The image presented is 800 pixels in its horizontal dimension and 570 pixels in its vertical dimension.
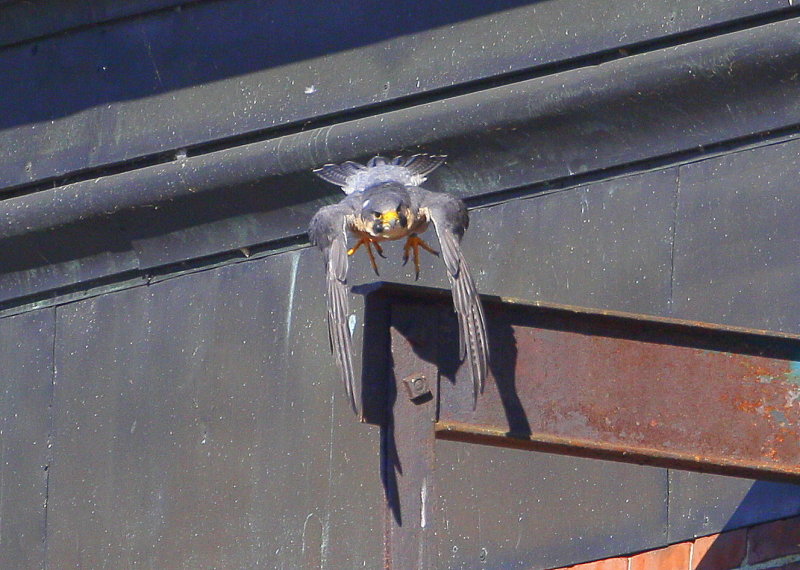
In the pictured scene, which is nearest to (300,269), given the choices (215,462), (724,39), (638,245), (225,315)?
(225,315)

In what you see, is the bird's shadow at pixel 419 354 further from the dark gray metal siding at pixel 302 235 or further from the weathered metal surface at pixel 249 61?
the weathered metal surface at pixel 249 61

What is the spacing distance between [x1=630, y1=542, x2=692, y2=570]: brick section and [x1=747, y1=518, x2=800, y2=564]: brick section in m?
0.20

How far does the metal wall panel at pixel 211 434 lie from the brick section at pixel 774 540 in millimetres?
1165

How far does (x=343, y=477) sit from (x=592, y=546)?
848 millimetres

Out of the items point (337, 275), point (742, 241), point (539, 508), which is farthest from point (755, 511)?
point (337, 275)

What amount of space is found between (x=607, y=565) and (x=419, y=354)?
1.43 metres

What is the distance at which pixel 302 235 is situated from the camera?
5.25 meters

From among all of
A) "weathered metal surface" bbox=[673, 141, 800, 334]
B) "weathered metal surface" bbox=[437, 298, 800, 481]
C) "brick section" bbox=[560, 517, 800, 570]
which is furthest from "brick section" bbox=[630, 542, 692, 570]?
"weathered metal surface" bbox=[437, 298, 800, 481]

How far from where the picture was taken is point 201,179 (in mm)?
5359

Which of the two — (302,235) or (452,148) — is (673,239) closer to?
(452,148)

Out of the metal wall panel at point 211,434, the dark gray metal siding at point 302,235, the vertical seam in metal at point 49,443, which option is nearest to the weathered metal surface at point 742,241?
the dark gray metal siding at point 302,235

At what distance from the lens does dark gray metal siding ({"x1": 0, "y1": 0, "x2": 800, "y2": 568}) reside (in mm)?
4586

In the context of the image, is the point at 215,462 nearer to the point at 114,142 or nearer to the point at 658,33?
the point at 114,142

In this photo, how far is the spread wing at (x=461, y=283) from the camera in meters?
3.30
